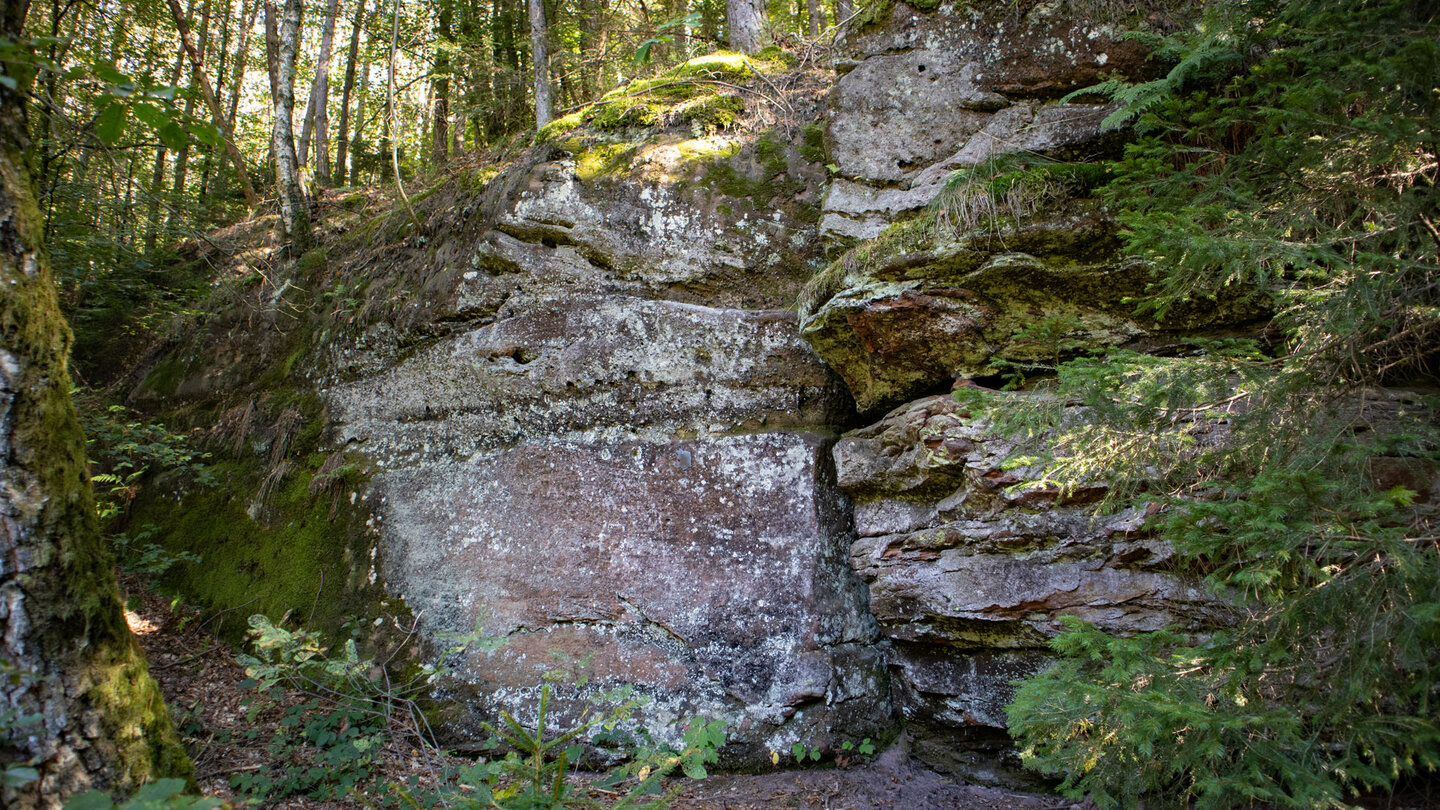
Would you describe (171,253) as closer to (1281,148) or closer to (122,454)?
(122,454)

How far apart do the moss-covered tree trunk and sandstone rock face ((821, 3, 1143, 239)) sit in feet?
16.1

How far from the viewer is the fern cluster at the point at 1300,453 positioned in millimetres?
2500

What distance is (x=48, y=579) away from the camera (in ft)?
7.96

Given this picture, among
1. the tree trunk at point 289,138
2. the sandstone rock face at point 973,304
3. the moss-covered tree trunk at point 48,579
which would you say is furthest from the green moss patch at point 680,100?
the moss-covered tree trunk at point 48,579

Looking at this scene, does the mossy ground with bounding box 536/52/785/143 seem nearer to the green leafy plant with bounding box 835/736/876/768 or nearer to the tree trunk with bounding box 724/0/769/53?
the tree trunk with bounding box 724/0/769/53

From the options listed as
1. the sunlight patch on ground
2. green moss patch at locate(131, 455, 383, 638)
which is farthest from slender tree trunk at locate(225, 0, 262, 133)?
the sunlight patch on ground

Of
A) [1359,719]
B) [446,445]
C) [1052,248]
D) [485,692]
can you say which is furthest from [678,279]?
[1359,719]

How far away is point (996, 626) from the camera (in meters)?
4.58

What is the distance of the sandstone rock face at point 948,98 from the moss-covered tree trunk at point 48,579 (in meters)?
4.89

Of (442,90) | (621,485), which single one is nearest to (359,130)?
(442,90)

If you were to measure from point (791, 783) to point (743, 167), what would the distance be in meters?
5.21

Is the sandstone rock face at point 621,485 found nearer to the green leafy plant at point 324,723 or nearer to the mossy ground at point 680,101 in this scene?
the green leafy plant at point 324,723

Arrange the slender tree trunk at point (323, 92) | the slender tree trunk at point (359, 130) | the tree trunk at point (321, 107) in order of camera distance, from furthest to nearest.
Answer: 1. the slender tree trunk at point (359, 130)
2. the tree trunk at point (321, 107)
3. the slender tree trunk at point (323, 92)

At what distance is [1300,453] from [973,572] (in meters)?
2.14
